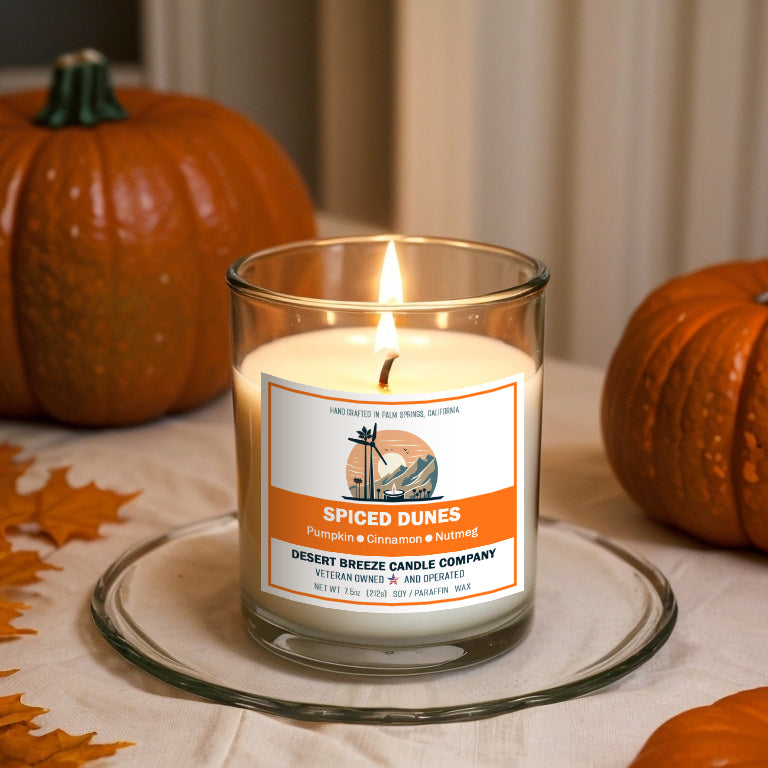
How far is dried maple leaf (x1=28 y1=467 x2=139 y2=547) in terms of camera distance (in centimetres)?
73

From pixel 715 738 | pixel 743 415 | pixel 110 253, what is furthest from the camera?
pixel 110 253

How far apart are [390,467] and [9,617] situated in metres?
0.25

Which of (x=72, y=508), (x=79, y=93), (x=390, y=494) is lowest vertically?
(x=72, y=508)

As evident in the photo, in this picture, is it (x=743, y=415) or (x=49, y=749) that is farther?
(x=743, y=415)

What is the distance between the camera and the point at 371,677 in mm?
523

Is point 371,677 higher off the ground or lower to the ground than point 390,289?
lower

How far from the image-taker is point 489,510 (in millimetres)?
520

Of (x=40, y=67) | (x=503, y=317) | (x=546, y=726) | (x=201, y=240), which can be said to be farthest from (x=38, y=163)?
(x=40, y=67)

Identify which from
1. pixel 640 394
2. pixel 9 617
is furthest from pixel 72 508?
pixel 640 394

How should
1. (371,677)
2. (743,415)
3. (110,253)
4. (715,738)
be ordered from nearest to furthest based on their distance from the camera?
1. (715,738)
2. (371,677)
3. (743,415)
4. (110,253)

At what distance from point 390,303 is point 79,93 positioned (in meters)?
0.62

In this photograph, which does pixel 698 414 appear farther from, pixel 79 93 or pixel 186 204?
pixel 79 93

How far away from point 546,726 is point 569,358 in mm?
1129

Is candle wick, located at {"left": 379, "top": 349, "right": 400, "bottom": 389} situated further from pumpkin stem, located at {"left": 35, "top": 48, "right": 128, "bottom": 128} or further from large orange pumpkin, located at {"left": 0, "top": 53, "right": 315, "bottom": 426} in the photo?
pumpkin stem, located at {"left": 35, "top": 48, "right": 128, "bottom": 128}
